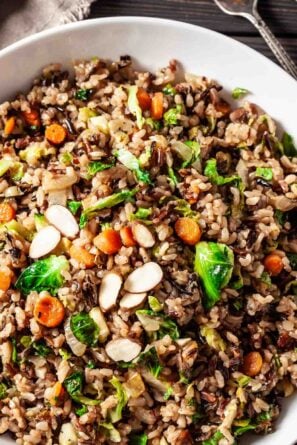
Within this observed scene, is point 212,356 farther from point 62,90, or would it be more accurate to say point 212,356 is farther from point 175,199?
point 62,90

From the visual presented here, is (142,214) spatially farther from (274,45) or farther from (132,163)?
(274,45)

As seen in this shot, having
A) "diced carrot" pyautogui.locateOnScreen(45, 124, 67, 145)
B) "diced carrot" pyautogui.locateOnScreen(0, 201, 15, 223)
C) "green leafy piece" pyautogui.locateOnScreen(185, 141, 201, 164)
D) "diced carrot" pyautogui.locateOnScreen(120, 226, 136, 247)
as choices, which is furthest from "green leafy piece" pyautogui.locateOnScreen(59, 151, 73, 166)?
"green leafy piece" pyautogui.locateOnScreen(185, 141, 201, 164)

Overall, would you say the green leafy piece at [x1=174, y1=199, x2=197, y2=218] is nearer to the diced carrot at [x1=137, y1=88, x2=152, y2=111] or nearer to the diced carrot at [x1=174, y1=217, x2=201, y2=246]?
the diced carrot at [x1=174, y1=217, x2=201, y2=246]

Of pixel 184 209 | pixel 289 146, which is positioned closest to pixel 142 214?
pixel 184 209

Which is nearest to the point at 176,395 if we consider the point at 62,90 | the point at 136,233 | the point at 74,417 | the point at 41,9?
the point at 74,417

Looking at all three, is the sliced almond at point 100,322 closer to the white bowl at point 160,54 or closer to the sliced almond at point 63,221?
the sliced almond at point 63,221

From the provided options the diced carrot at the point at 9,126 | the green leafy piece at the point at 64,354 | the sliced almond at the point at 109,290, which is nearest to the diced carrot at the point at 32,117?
the diced carrot at the point at 9,126
